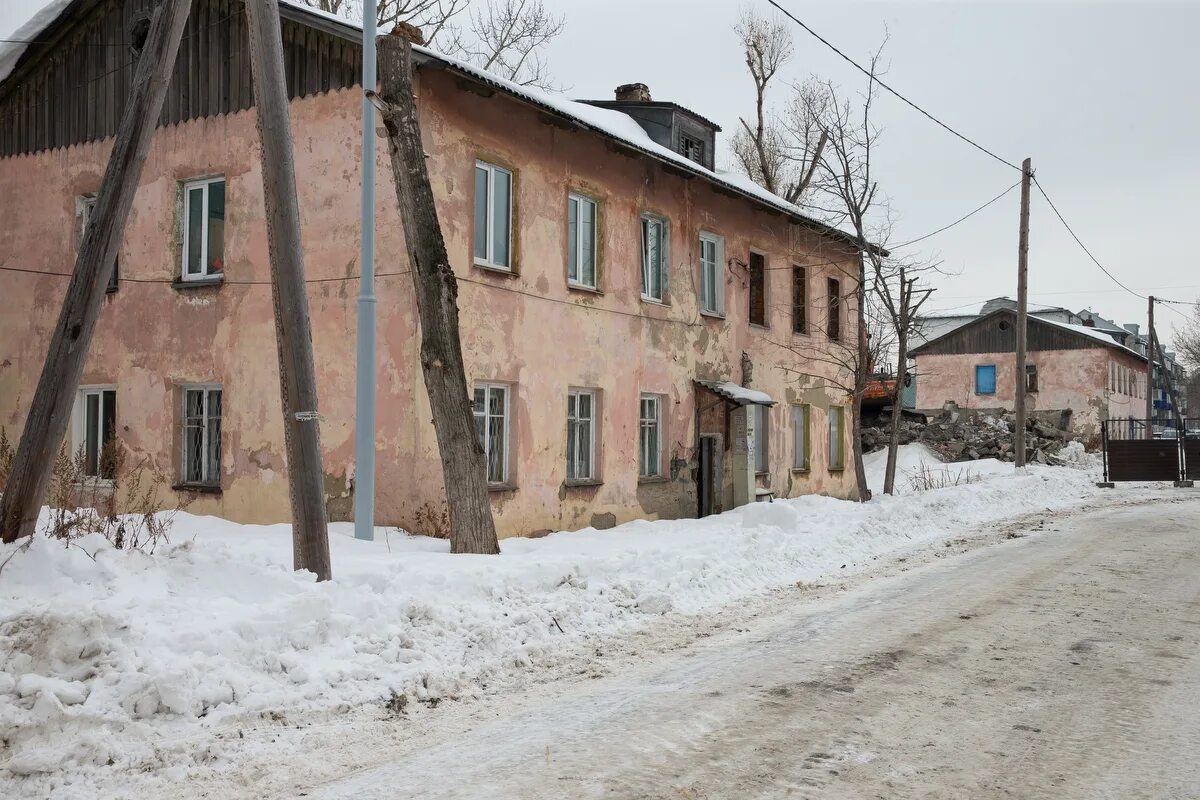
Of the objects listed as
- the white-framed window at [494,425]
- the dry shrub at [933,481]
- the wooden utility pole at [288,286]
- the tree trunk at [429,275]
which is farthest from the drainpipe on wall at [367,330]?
the dry shrub at [933,481]

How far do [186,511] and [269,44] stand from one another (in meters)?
7.60

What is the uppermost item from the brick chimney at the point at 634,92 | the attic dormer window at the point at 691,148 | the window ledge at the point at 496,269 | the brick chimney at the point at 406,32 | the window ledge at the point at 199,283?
the brick chimney at the point at 634,92

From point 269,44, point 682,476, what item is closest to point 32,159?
point 269,44

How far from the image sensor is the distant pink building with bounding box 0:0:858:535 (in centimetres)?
1198

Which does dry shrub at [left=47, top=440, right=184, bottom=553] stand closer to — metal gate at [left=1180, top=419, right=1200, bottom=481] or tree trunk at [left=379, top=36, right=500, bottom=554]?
tree trunk at [left=379, top=36, right=500, bottom=554]

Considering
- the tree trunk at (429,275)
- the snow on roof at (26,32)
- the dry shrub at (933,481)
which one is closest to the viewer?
the tree trunk at (429,275)

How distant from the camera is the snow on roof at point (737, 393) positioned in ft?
55.5

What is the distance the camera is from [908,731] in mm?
5191

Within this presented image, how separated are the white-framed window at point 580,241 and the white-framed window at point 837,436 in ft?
32.3

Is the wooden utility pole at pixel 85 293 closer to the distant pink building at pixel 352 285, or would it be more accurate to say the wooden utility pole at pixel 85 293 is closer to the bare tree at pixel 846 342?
the distant pink building at pixel 352 285

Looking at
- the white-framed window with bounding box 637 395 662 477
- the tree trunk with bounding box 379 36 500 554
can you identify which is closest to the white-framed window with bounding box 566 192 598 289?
the white-framed window with bounding box 637 395 662 477

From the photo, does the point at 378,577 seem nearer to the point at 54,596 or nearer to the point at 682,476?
the point at 54,596

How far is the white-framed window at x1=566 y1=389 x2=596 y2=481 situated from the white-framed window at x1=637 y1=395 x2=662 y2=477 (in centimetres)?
130

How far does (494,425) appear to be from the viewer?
13008 millimetres
